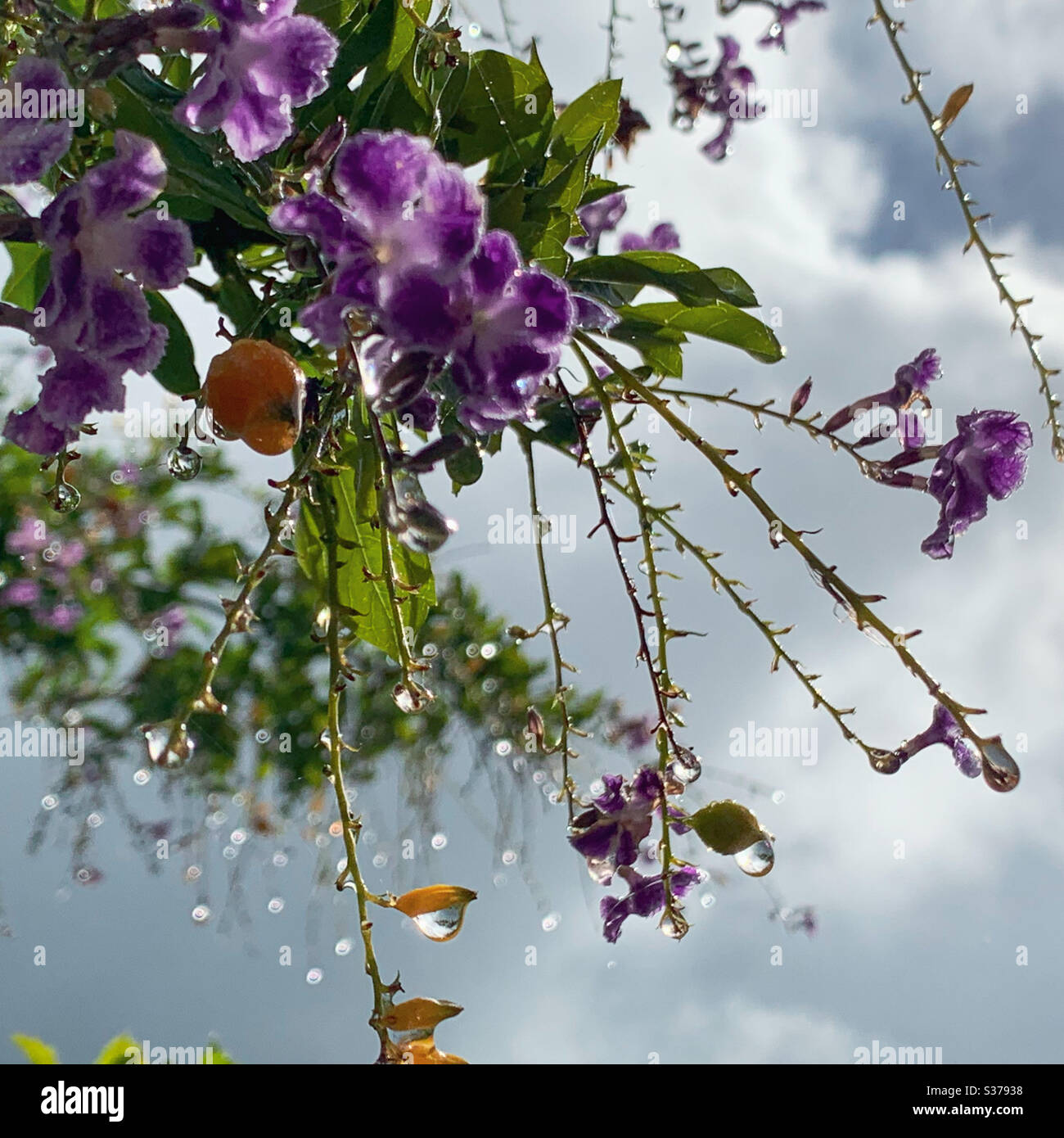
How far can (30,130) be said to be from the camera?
282 mm

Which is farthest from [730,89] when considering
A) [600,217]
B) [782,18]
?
[600,217]

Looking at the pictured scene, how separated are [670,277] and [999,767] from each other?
0.26 metres

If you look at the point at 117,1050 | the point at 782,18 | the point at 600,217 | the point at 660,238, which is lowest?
the point at 117,1050

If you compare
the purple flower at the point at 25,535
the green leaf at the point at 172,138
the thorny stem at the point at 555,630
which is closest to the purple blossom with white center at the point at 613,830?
the thorny stem at the point at 555,630

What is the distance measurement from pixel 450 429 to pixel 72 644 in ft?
4.33

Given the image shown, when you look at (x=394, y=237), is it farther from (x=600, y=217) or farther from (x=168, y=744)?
(x=600, y=217)

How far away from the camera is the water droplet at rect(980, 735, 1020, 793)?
0.35 m

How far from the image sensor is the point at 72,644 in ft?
5.00

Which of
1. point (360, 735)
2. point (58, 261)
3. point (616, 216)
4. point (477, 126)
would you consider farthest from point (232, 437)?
point (360, 735)

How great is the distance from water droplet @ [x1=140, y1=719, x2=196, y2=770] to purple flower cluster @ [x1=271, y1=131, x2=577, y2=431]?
134 mm

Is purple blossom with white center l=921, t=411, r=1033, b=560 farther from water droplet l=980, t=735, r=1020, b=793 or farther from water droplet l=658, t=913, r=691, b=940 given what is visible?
water droplet l=658, t=913, r=691, b=940

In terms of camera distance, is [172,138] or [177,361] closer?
[172,138]

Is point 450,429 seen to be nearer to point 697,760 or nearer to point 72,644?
point 697,760

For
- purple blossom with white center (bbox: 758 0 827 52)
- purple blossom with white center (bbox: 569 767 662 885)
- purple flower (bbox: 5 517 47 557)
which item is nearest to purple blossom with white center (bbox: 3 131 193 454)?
purple blossom with white center (bbox: 569 767 662 885)
